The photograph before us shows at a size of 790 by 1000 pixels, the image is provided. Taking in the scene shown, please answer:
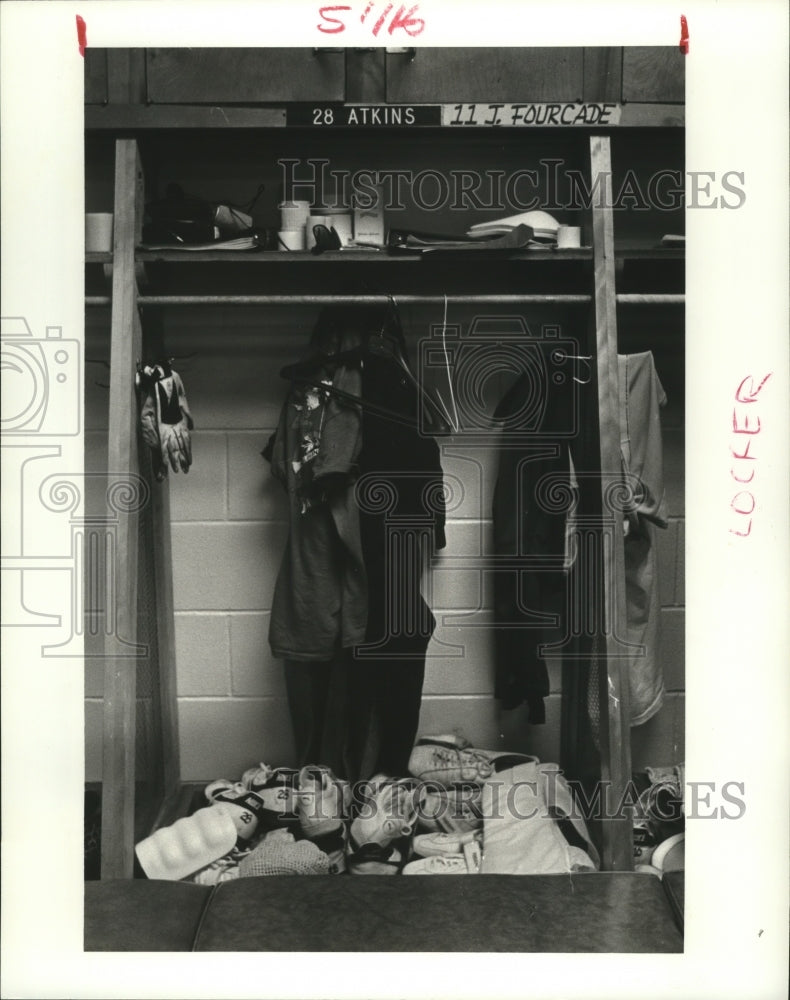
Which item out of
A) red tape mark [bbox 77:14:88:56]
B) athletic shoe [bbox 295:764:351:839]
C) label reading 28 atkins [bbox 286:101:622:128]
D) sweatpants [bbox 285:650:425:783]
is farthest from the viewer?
sweatpants [bbox 285:650:425:783]

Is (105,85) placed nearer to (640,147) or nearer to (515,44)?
(515,44)

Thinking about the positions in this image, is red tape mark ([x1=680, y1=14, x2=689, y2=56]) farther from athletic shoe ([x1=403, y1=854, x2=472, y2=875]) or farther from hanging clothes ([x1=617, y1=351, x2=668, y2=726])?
athletic shoe ([x1=403, y1=854, x2=472, y2=875])

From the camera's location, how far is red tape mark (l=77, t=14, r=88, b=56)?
122 cm

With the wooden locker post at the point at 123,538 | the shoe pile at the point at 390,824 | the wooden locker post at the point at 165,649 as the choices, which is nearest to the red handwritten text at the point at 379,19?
the wooden locker post at the point at 123,538

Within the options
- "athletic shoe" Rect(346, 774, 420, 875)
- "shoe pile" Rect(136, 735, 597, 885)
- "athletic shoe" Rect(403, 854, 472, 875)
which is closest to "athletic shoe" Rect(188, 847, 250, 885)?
"shoe pile" Rect(136, 735, 597, 885)

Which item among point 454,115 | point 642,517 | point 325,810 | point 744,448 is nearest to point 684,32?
point 744,448

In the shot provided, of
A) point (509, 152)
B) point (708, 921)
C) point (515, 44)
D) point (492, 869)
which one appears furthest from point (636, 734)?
point (515, 44)

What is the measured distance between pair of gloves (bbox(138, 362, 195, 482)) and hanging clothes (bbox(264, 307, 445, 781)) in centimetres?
22

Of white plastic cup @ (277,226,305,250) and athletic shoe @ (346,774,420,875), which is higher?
white plastic cup @ (277,226,305,250)

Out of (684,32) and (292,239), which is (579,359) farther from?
(684,32)

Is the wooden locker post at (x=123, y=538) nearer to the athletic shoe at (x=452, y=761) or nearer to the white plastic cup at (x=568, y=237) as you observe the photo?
the athletic shoe at (x=452, y=761)

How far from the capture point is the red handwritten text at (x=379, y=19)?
1229 millimetres

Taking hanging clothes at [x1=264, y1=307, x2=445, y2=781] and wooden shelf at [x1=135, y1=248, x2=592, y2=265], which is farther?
hanging clothes at [x1=264, y1=307, x2=445, y2=781]

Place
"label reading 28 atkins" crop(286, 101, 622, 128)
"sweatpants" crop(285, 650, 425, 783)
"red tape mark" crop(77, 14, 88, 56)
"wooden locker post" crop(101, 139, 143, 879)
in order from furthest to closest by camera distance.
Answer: "sweatpants" crop(285, 650, 425, 783) < "label reading 28 atkins" crop(286, 101, 622, 128) < "wooden locker post" crop(101, 139, 143, 879) < "red tape mark" crop(77, 14, 88, 56)
